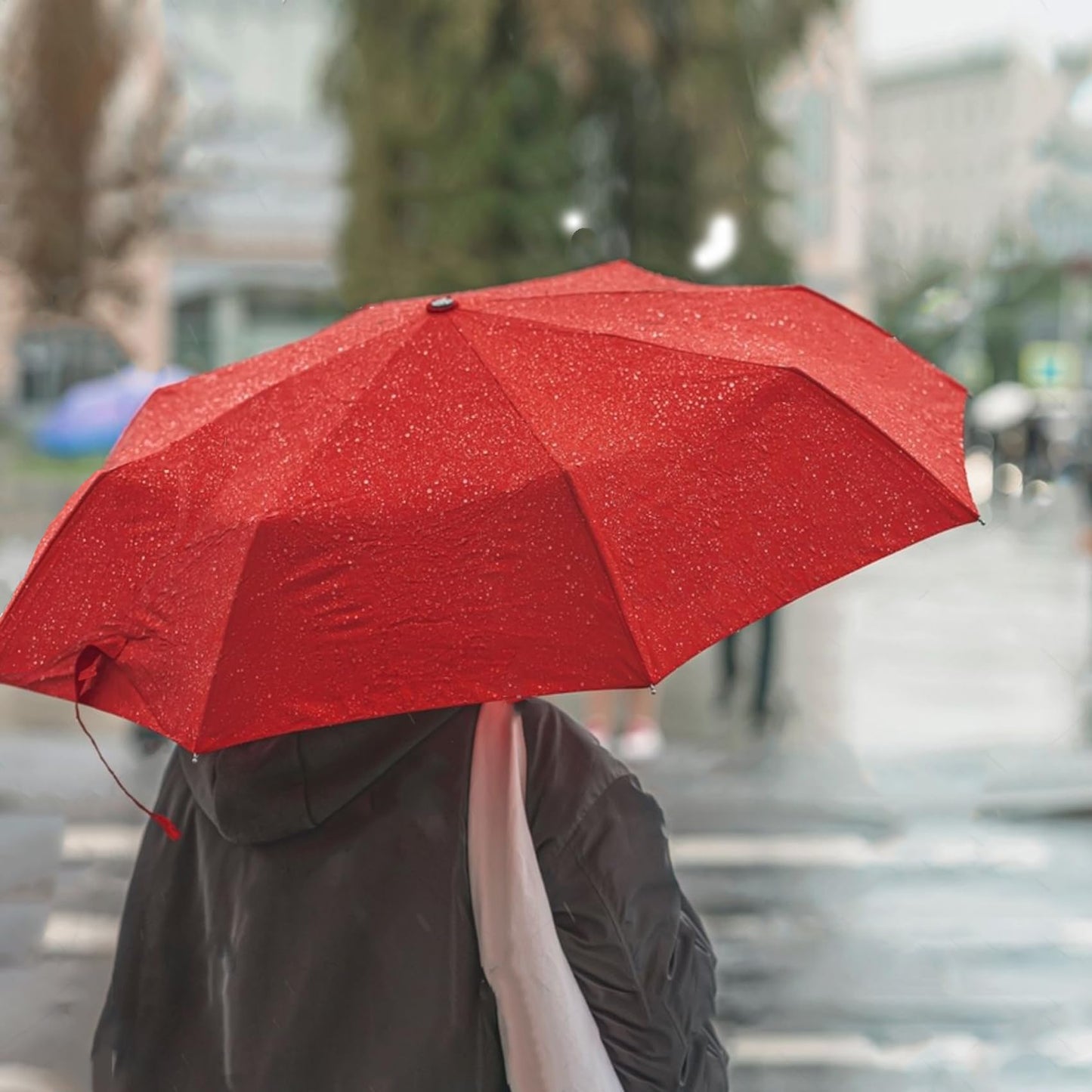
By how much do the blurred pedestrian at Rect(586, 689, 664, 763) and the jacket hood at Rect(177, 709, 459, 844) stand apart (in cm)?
648

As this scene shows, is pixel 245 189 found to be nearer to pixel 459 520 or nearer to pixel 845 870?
pixel 845 870

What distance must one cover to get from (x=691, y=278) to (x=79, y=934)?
380 inches

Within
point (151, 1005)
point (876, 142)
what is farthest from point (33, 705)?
point (876, 142)

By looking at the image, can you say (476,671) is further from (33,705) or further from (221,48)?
(221,48)

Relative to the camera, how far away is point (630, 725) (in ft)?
30.6

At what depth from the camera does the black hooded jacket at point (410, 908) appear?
2.01 m

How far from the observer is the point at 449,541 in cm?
196

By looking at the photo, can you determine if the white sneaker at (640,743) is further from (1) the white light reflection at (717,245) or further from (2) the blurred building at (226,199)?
(2) the blurred building at (226,199)

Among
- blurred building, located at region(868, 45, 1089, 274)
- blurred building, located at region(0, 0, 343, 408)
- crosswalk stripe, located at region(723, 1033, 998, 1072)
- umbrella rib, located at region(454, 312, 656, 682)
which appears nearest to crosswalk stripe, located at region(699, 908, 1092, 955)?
crosswalk stripe, located at region(723, 1033, 998, 1072)

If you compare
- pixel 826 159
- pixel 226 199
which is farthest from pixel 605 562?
pixel 226 199

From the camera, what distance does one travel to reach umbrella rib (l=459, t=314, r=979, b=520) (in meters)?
2.28

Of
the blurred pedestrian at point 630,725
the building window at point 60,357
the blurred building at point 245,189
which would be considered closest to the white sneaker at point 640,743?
the blurred pedestrian at point 630,725

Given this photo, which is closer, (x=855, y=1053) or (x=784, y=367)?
(x=784, y=367)

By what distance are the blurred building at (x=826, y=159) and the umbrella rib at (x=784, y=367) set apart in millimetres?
8304
